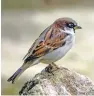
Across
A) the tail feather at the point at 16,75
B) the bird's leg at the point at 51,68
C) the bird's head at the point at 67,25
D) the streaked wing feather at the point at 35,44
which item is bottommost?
the tail feather at the point at 16,75

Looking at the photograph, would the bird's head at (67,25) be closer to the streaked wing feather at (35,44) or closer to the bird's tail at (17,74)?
the streaked wing feather at (35,44)

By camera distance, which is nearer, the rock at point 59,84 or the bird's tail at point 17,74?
the rock at point 59,84

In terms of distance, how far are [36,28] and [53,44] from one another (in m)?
0.16

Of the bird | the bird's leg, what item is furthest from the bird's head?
the bird's leg

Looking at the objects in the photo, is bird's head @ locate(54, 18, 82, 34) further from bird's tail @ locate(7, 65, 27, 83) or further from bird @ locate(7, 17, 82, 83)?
bird's tail @ locate(7, 65, 27, 83)

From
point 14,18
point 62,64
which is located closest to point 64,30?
point 62,64

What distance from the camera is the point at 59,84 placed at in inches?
46.0

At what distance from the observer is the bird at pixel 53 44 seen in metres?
1.20

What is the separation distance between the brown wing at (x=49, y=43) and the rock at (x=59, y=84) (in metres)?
0.06

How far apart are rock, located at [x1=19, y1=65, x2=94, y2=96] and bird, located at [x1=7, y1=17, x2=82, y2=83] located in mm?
40

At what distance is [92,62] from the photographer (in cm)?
136

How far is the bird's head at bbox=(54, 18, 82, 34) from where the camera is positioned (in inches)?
47.9

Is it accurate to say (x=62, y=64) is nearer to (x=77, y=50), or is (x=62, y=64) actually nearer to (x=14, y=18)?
(x=77, y=50)

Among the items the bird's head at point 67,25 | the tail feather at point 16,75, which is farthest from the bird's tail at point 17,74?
the bird's head at point 67,25
